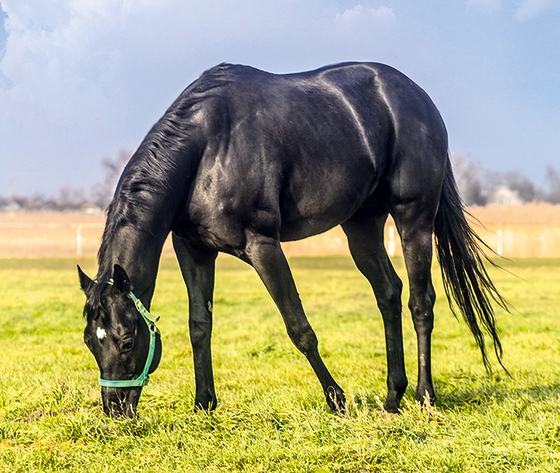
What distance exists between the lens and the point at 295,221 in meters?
4.58

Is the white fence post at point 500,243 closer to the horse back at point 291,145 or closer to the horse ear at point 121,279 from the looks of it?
the horse back at point 291,145

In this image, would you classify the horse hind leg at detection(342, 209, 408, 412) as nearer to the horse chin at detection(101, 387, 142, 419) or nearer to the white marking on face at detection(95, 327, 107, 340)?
the horse chin at detection(101, 387, 142, 419)

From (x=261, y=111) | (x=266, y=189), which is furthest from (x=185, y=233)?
(x=261, y=111)

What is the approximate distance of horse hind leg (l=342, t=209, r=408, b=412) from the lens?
5285 mm

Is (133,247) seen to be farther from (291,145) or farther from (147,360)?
(291,145)

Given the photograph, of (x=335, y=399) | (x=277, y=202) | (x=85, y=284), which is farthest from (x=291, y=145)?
(x=335, y=399)

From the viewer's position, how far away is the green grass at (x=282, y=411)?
3666 millimetres

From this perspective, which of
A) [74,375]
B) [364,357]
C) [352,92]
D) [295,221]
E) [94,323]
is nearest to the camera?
[94,323]

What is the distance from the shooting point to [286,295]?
4328 mm

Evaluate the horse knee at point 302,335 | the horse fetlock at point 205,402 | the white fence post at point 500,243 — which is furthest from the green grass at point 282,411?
the white fence post at point 500,243

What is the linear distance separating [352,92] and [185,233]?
1.70 meters

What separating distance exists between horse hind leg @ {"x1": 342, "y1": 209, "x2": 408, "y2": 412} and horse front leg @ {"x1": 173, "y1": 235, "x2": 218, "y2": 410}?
1.27 m

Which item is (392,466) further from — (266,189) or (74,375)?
(74,375)

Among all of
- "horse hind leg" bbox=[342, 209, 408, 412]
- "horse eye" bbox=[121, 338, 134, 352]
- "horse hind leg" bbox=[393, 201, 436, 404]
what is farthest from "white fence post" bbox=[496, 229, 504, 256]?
"horse eye" bbox=[121, 338, 134, 352]
